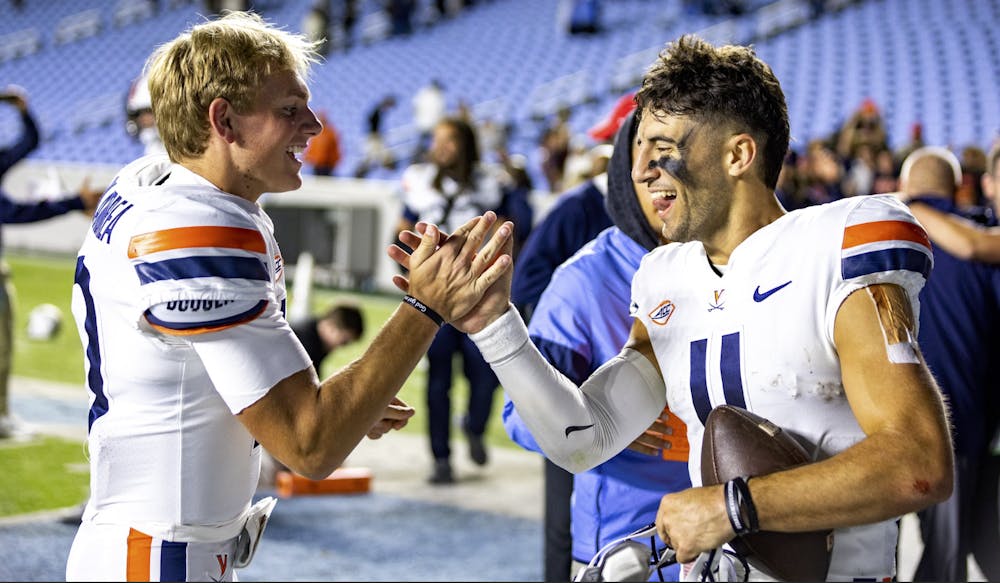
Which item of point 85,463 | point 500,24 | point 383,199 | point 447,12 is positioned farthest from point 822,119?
point 85,463

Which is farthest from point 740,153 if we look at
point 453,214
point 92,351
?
point 453,214

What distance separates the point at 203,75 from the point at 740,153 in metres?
1.03

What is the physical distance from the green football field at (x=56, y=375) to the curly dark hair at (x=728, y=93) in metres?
2.12

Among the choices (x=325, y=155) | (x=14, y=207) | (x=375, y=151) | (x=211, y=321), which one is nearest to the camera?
(x=211, y=321)

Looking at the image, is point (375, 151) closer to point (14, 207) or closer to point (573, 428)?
point (14, 207)

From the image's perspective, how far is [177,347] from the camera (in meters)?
2.10

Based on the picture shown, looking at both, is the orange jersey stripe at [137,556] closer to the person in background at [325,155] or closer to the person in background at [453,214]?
the person in background at [453,214]

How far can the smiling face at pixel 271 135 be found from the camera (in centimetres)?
221

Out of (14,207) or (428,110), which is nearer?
(14,207)

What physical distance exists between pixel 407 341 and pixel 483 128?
58.8 ft

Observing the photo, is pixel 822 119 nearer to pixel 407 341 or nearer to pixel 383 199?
pixel 383 199

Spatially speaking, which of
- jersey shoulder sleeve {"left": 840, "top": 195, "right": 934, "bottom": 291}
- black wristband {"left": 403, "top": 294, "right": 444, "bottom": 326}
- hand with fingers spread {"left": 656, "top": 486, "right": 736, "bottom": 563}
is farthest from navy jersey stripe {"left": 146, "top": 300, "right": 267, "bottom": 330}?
jersey shoulder sleeve {"left": 840, "top": 195, "right": 934, "bottom": 291}

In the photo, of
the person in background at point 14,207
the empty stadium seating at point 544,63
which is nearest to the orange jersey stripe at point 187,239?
the person in background at point 14,207

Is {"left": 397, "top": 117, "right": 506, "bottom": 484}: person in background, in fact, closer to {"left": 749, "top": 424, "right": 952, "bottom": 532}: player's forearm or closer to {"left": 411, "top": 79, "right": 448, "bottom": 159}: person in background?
{"left": 749, "top": 424, "right": 952, "bottom": 532}: player's forearm
